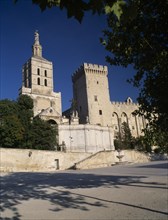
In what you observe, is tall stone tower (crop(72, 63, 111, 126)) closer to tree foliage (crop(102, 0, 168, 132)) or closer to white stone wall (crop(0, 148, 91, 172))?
white stone wall (crop(0, 148, 91, 172))

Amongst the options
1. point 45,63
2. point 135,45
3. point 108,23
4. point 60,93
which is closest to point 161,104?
point 135,45

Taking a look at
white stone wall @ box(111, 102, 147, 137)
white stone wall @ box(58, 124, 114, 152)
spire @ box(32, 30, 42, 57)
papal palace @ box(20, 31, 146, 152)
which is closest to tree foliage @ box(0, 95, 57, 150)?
white stone wall @ box(58, 124, 114, 152)

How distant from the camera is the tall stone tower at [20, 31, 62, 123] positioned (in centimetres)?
5789

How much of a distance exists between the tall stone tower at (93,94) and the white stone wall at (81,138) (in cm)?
1118

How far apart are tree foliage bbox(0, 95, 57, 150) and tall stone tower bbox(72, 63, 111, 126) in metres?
23.1

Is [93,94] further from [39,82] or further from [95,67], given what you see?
[39,82]

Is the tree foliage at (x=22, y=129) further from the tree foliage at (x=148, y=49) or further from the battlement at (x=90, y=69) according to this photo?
the battlement at (x=90, y=69)

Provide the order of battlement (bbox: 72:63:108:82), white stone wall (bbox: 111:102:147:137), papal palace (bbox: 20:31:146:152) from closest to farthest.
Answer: papal palace (bbox: 20:31:146:152), battlement (bbox: 72:63:108:82), white stone wall (bbox: 111:102:147:137)

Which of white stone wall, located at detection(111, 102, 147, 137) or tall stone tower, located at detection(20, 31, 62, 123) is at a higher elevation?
tall stone tower, located at detection(20, 31, 62, 123)

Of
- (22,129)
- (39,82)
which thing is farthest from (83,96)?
(22,129)

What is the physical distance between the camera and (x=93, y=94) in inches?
2522

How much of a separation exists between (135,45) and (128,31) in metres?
0.50

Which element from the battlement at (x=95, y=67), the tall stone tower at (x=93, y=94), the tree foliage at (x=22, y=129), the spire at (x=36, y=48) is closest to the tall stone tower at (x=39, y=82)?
the spire at (x=36, y=48)

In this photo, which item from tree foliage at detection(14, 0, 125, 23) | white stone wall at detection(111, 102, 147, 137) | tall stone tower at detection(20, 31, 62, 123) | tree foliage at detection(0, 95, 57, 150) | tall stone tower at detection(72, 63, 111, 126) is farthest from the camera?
white stone wall at detection(111, 102, 147, 137)
